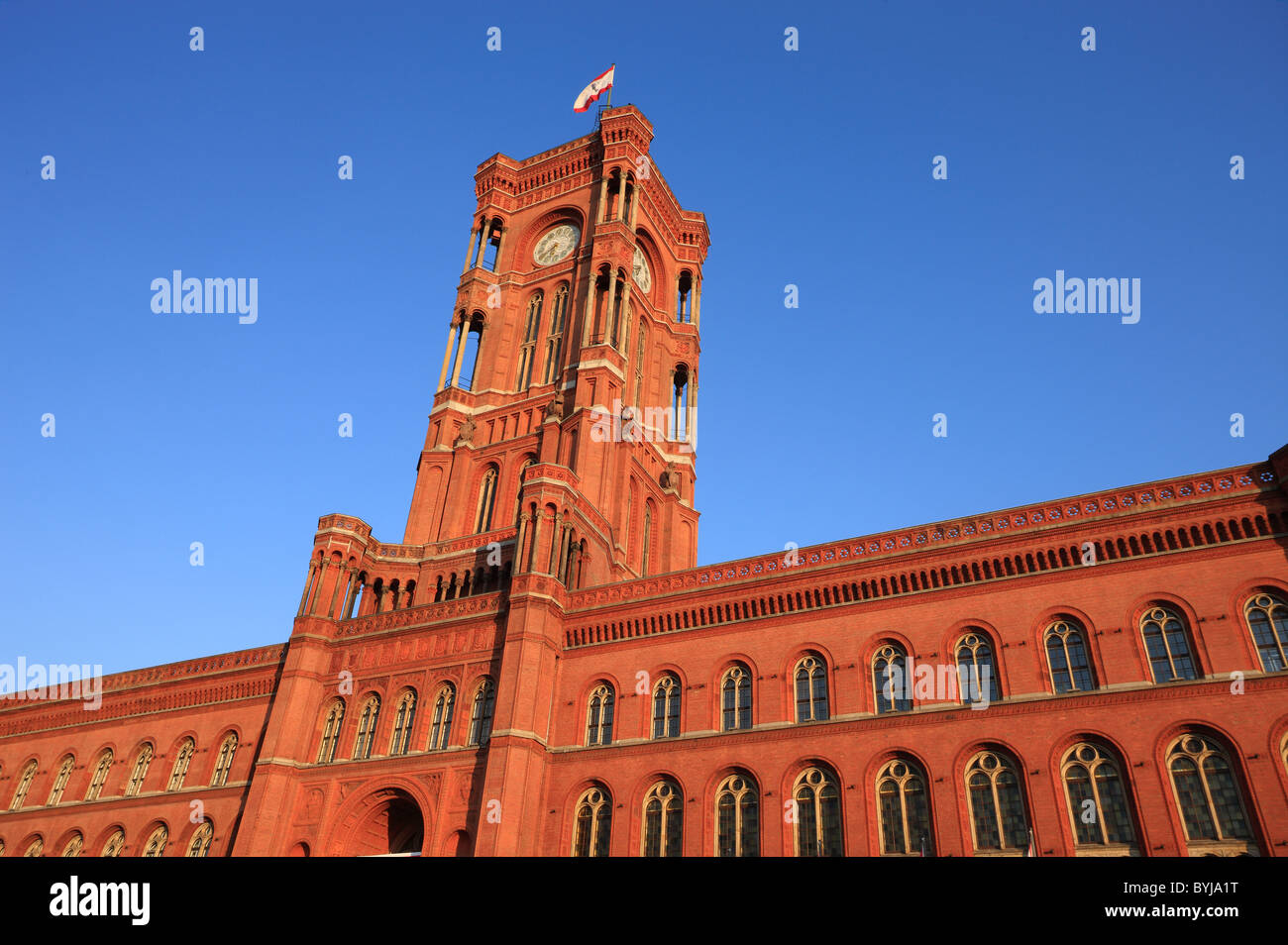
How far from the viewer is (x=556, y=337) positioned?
164 feet

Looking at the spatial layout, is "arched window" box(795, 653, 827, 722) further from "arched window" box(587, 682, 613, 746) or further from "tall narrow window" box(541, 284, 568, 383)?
"tall narrow window" box(541, 284, 568, 383)

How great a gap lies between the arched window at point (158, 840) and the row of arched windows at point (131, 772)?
161 centimetres

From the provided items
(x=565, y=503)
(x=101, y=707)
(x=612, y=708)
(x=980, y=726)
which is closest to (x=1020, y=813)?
(x=980, y=726)

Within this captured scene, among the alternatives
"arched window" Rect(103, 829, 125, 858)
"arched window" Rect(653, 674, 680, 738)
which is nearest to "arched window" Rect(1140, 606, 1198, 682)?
"arched window" Rect(653, 674, 680, 738)

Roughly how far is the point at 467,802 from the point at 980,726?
16058 mm

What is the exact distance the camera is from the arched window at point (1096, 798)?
2192 cm

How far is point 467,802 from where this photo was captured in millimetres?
29297

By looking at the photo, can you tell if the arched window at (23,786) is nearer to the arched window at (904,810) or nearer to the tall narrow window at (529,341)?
the tall narrow window at (529,341)

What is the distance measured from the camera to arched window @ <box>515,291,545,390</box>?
4966cm

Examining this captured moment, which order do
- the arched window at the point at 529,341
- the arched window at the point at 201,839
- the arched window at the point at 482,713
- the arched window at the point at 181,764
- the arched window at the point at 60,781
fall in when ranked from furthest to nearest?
the arched window at the point at 529,341, the arched window at the point at 60,781, the arched window at the point at 181,764, the arched window at the point at 201,839, the arched window at the point at 482,713

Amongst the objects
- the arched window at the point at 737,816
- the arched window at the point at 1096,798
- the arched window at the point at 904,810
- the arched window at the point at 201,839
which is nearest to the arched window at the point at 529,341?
the arched window at the point at 201,839

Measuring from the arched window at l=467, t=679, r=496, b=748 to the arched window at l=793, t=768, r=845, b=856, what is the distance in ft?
35.7
